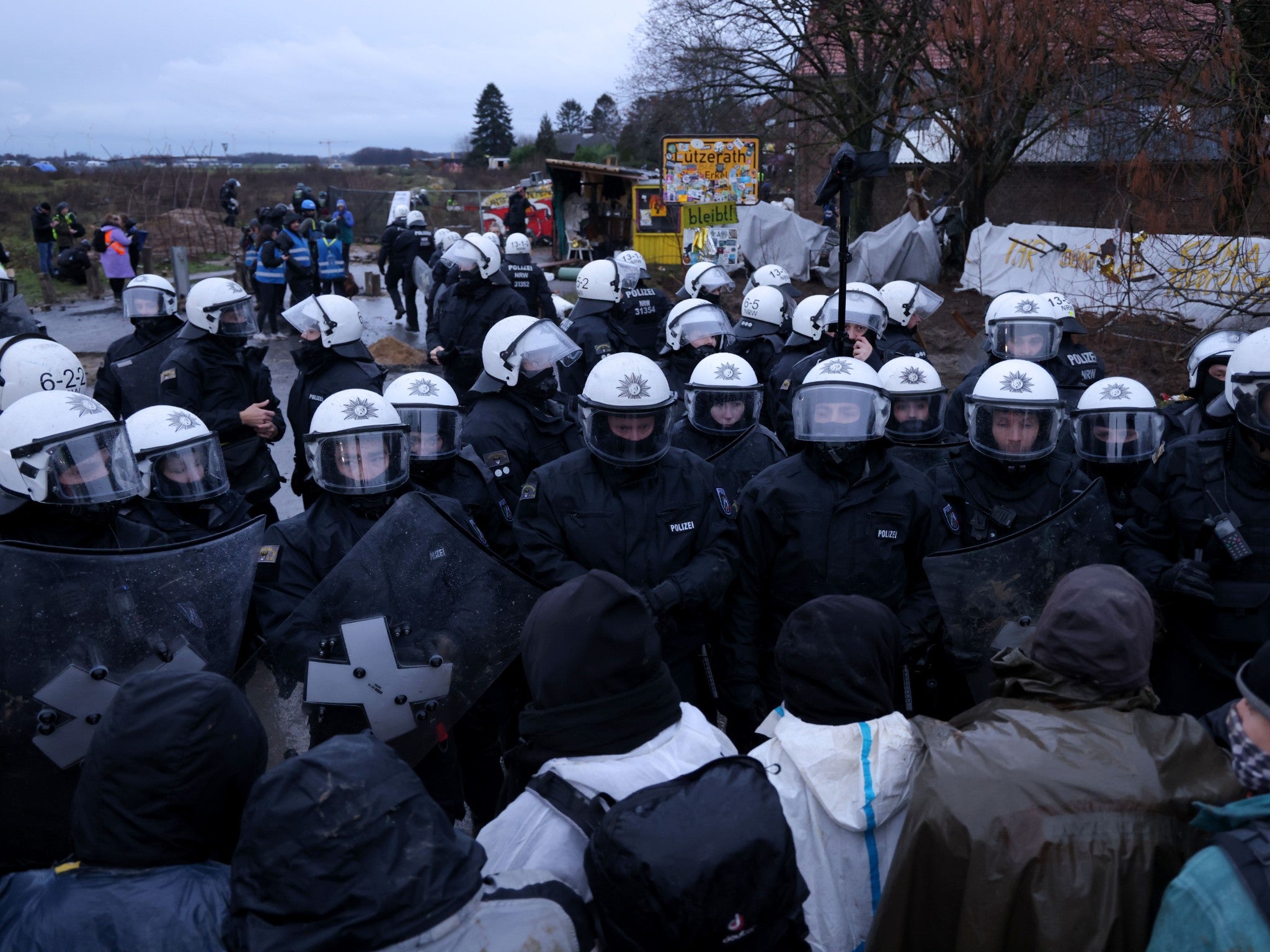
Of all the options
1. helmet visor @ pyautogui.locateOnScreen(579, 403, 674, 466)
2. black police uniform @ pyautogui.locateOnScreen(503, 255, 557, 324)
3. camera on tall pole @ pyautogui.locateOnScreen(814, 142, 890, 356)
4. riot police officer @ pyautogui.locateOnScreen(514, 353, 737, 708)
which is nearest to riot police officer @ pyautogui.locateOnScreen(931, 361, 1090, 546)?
Result: riot police officer @ pyautogui.locateOnScreen(514, 353, 737, 708)

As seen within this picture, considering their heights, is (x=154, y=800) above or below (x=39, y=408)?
below

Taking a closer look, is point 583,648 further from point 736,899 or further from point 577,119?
point 577,119

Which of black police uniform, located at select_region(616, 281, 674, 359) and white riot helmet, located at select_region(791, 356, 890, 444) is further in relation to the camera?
black police uniform, located at select_region(616, 281, 674, 359)

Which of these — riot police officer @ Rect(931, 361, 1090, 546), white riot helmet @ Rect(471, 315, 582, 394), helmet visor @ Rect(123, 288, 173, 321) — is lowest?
riot police officer @ Rect(931, 361, 1090, 546)

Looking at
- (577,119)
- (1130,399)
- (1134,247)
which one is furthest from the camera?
(577,119)

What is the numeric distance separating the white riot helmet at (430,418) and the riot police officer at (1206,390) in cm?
373

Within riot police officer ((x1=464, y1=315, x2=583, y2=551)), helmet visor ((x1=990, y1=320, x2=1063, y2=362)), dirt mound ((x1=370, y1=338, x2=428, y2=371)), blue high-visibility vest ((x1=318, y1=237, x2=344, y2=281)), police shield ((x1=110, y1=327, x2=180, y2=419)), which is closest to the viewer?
riot police officer ((x1=464, y1=315, x2=583, y2=551))

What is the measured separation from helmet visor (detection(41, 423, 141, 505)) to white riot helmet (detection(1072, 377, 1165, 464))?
4272mm

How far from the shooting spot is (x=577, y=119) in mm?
86312

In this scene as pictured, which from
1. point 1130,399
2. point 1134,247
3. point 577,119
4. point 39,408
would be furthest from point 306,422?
point 577,119

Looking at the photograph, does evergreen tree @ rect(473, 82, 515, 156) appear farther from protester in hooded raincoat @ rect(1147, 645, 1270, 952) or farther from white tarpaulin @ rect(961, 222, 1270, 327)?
protester in hooded raincoat @ rect(1147, 645, 1270, 952)

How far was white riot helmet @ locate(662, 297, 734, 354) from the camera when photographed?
6.85 meters

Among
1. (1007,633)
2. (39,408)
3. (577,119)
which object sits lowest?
(1007,633)

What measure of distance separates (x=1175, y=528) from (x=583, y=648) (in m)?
2.68
